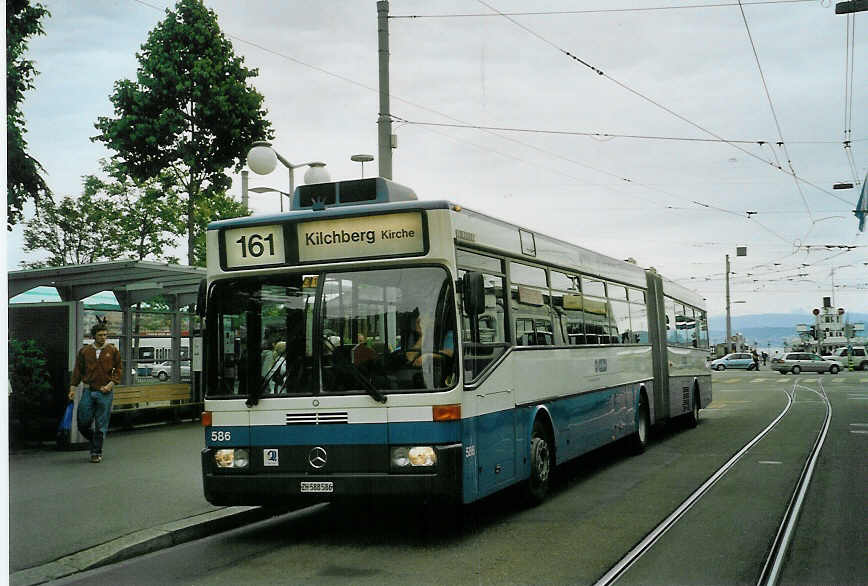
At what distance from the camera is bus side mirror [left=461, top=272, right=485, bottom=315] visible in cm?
770

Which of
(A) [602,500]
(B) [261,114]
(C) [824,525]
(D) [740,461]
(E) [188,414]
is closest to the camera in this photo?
(C) [824,525]

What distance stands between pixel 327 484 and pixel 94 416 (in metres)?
6.10

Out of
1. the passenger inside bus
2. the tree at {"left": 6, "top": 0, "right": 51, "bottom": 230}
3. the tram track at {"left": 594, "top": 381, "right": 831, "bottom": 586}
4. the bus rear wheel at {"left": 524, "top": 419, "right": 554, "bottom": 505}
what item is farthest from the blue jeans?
the tram track at {"left": 594, "top": 381, "right": 831, "bottom": 586}

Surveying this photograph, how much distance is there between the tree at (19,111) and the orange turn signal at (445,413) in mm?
11849

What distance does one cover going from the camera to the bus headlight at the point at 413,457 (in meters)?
7.53

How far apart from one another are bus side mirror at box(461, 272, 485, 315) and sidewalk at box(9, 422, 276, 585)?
3.19 m

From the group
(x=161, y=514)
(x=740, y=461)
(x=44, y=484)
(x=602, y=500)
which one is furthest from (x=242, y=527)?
(x=740, y=461)

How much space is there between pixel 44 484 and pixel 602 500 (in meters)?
6.21

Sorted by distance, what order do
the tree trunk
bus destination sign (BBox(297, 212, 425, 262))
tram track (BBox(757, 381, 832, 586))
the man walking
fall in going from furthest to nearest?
the tree trunk < the man walking < bus destination sign (BBox(297, 212, 425, 262)) < tram track (BBox(757, 381, 832, 586))

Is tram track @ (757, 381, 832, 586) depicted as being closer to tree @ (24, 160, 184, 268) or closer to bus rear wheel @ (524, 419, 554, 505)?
bus rear wheel @ (524, 419, 554, 505)

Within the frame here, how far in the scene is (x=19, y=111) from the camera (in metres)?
17.2

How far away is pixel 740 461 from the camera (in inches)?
521

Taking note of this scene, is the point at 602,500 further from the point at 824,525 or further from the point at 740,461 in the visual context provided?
the point at 740,461

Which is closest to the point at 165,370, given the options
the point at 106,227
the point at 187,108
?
the point at 187,108
